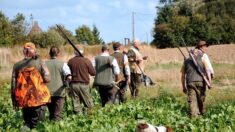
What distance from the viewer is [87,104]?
12.9 m

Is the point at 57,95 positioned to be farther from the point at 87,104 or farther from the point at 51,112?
the point at 87,104

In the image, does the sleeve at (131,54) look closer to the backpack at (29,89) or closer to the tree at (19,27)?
the backpack at (29,89)

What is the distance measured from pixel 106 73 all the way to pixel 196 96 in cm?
261

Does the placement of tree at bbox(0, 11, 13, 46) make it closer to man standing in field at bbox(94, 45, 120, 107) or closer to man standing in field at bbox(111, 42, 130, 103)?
man standing in field at bbox(111, 42, 130, 103)

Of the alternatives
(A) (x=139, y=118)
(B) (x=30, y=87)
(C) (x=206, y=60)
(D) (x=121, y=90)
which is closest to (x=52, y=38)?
(D) (x=121, y=90)

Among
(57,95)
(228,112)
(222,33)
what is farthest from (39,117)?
(222,33)

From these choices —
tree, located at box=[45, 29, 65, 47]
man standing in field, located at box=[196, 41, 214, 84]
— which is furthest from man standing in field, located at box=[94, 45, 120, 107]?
tree, located at box=[45, 29, 65, 47]

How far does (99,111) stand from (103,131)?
2593 mm

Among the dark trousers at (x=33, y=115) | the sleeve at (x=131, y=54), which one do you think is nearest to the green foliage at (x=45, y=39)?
the sleeve at (x=131, y=54)

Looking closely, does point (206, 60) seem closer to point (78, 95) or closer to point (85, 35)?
point (78, 95)

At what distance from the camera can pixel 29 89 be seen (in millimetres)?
9695

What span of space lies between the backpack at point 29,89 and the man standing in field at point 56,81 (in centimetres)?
160

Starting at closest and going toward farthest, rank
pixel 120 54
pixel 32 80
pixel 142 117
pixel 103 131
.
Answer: pixel 103 131 < pixel 32 80 < pixel 142 117 < pixel 120 54

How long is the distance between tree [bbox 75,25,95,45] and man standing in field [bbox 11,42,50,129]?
209ft
